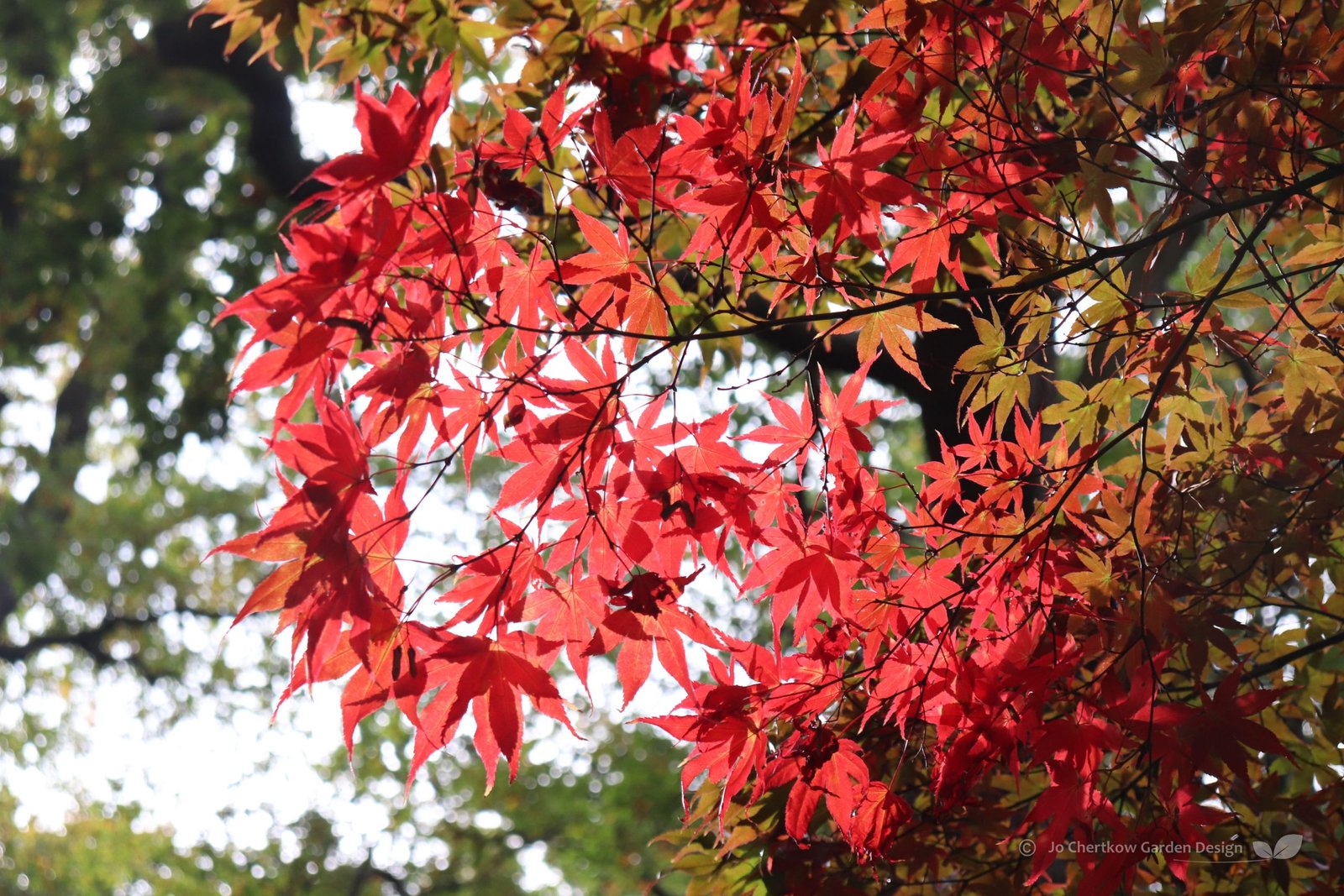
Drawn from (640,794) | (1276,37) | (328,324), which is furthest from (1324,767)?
(640,794)

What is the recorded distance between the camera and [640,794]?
324 inches

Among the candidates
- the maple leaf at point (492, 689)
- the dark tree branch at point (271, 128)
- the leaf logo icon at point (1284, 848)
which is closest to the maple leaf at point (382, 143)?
the maple leaf at point (492, 689)

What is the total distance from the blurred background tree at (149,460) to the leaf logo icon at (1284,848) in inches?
175

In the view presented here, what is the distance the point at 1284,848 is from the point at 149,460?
6.17m

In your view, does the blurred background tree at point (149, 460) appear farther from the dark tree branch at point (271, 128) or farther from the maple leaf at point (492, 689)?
the maple leaf at point (492, 689)

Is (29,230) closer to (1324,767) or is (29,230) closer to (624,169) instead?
(624,169)

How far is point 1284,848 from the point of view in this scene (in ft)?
4.99

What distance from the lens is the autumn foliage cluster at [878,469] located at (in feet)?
3.48

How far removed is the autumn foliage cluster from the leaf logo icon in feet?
0.11

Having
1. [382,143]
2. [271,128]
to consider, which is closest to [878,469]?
[382,143]

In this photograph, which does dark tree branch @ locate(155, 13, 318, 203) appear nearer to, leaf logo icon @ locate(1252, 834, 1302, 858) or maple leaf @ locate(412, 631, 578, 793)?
maple leaf @ locate(412, 631, 578, 793)

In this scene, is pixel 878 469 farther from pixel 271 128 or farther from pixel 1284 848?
pixel 271 128

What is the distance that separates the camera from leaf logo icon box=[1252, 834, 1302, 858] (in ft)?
4.98

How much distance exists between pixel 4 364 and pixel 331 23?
7891 mm
